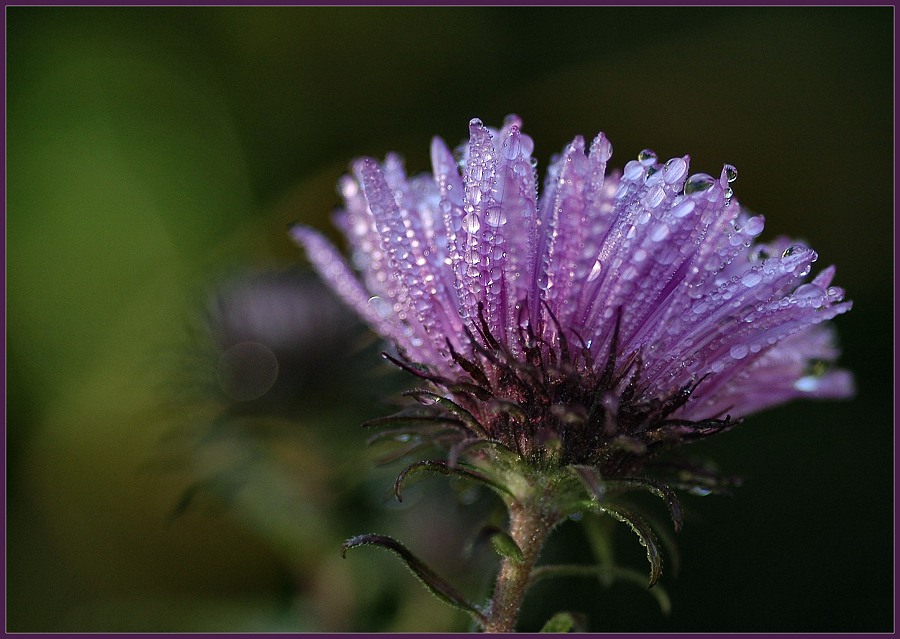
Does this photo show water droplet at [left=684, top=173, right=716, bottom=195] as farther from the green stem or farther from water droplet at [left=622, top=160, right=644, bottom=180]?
the green stem

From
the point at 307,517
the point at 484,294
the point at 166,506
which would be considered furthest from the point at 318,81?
the point at 484,294

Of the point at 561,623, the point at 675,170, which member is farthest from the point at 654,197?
the point at 561,623

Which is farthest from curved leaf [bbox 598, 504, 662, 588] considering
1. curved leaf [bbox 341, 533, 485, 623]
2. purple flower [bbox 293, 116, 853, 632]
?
curved leaf [bbox 341, 533, 485, 623]

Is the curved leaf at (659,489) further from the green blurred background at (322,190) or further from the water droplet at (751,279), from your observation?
the green blurred background at (322,190)

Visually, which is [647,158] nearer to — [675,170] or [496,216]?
[675,170]

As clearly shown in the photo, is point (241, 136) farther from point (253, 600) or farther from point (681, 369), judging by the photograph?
point (681, 369)

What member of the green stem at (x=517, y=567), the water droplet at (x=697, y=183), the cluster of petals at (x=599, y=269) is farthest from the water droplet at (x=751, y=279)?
the green stem at (x=517, y=567)

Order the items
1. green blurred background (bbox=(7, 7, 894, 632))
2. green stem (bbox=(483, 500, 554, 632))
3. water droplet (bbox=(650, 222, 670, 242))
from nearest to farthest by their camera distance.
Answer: water droplet (bbox=(650, 222, 670, 242)) < green stem (bbox=(483, 500, 554, 632)) < green blurred background (bbox=(7, 7, 894, 632))
